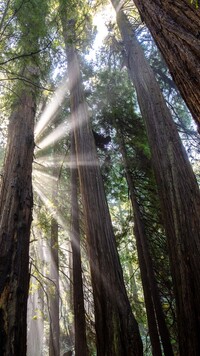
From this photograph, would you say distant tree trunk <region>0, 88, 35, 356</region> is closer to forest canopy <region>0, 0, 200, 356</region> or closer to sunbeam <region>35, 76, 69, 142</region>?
forest canopy <region>0, 0, 200, 356</region>

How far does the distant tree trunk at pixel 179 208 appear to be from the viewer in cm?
365

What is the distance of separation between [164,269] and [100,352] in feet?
11.8

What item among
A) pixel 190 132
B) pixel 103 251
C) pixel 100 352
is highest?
pixel 190 132

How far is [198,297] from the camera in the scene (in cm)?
365

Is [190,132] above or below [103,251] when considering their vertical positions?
above

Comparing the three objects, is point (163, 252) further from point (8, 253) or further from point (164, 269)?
point (8, 253)

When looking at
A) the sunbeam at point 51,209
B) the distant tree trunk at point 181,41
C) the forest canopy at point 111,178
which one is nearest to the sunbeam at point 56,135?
the forest canopy at point 111,178

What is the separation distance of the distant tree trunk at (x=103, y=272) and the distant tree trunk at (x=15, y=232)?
1027 mm

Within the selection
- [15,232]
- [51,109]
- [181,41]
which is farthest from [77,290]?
[181,41]

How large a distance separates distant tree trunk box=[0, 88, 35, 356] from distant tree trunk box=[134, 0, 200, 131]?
3.15 m

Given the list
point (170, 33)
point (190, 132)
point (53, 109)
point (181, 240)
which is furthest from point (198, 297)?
point (53, 109)

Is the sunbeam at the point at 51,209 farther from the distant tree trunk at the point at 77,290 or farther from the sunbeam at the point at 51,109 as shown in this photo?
the sunbeam at the point at 51,109

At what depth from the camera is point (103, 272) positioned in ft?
14.0

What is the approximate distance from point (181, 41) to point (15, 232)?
3.35m
